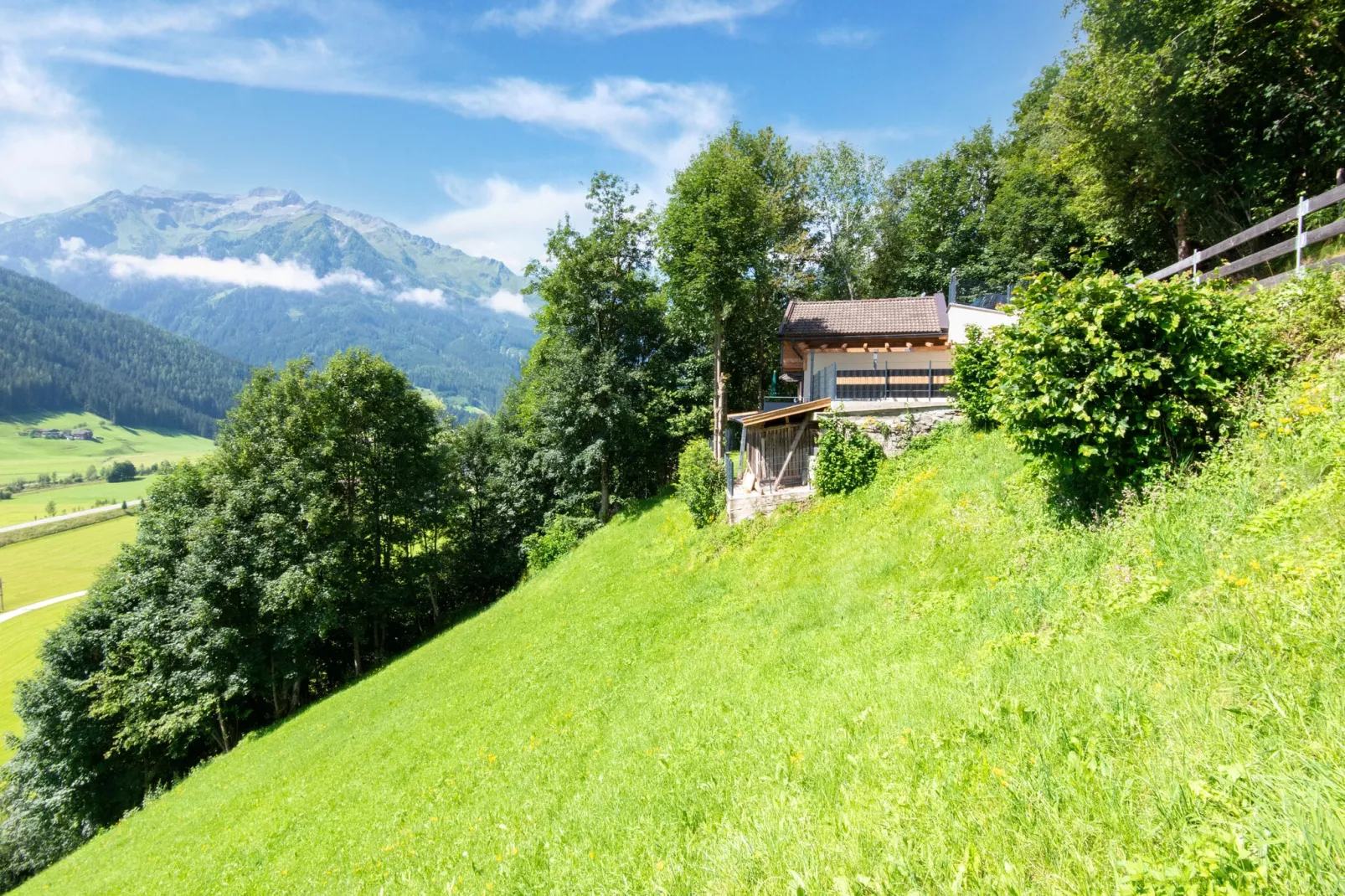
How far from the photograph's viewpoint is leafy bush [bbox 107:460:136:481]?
146 meters

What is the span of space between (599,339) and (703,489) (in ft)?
42.9

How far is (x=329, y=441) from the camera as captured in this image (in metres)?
25.4

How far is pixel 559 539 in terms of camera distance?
88.5 feet

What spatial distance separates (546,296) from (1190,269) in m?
24.2

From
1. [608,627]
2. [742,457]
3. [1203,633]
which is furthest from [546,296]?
[1203,633]

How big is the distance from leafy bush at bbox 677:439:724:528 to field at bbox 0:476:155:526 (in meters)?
139

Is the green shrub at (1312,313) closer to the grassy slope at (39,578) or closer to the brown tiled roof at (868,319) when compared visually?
the brown tiled roof at (868,319)

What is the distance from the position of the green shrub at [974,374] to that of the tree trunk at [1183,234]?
34.6ft

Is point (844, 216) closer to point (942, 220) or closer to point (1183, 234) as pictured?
point (942, 220)

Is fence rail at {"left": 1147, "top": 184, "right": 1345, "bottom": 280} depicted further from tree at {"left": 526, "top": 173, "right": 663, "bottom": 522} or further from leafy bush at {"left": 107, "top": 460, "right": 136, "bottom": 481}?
leafy bush at {"left": 107, "top": 460, "right": 136, "bottom": 481}

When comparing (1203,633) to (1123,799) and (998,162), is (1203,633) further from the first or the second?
(998,162)

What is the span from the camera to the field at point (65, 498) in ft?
353

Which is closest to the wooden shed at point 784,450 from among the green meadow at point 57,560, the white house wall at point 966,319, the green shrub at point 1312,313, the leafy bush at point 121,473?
the white house wall at point 966,319

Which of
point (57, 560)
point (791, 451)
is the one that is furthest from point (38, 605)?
point (791, 451)
